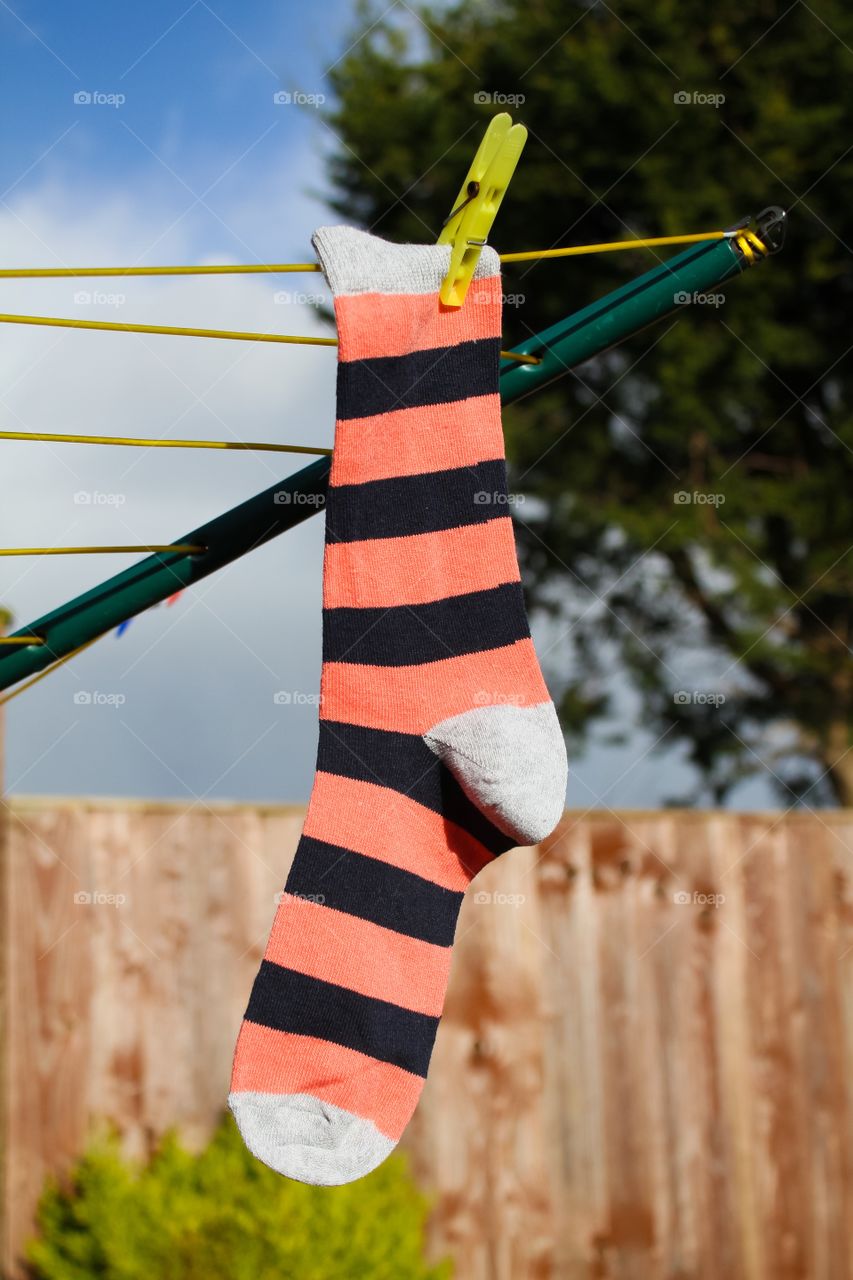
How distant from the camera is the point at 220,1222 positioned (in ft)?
8.16

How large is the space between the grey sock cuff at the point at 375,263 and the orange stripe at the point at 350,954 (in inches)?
22.9

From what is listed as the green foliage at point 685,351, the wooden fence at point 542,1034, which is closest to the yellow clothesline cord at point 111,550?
the wooden fence at point 542,1034

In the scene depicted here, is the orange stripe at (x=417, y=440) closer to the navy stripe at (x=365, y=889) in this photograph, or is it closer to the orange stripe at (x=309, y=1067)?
the navy stripe at (x=365, y=889)

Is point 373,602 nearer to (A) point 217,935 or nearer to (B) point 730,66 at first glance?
(A) point 217,935

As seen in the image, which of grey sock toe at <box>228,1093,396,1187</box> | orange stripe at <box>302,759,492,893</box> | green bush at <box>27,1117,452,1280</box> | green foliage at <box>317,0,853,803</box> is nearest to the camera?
grey sock toe at <box>228,1093,396,1187</box>

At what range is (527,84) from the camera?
6.11 meters

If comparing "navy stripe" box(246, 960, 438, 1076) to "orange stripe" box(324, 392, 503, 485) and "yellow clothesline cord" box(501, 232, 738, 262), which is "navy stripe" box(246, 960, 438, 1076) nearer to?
"orange stripe" box(324, 392, 503, 485)

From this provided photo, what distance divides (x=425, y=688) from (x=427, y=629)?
6 centimetres

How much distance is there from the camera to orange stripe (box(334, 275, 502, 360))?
1.16 meters

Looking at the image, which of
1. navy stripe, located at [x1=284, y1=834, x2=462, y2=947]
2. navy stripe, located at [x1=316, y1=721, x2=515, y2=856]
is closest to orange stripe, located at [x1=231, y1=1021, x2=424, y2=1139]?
navy stripe, located at [x1=284, y1=834, x2=462, y2=947]

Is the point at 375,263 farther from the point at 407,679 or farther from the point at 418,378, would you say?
the point at 407,679

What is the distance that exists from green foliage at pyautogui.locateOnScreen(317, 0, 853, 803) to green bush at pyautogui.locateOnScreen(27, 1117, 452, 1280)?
391cm

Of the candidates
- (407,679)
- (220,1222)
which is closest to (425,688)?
(407,679)

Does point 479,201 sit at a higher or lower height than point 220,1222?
higher
